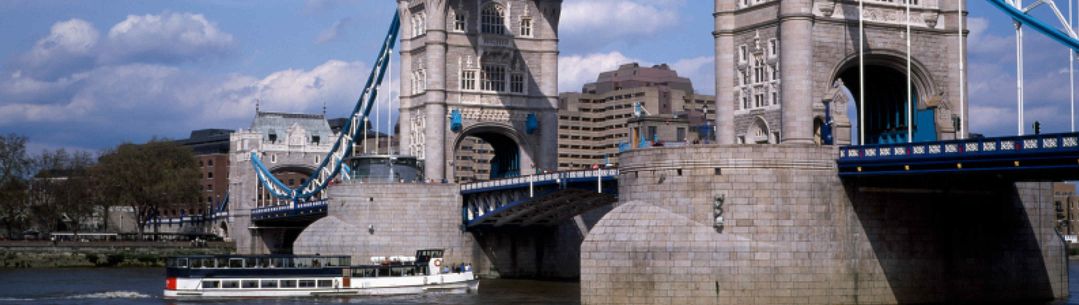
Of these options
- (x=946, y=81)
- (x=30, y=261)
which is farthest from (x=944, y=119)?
(x=30, y=261)

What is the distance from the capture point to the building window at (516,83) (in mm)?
123188

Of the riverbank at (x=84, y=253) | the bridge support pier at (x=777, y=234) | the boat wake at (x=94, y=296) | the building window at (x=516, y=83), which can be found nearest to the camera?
the bridge support pier at (x=777, y=234)

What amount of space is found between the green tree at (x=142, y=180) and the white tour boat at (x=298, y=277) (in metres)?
91.1

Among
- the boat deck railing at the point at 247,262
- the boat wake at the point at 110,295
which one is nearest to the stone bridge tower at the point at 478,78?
the boat deck railing at the point at 247,262

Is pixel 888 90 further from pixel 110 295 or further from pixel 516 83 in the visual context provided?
pixel 110 295

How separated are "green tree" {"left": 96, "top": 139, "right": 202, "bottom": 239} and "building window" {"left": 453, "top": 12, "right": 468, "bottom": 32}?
70110 mm

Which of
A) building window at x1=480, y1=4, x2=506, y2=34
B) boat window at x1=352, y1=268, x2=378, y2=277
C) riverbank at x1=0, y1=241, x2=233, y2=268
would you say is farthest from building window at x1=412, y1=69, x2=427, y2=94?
riverbank at x1=0, y1=241, x2=233, y2=268

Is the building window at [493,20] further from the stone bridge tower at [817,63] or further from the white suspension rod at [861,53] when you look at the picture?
the white suspension rod at [861,53]

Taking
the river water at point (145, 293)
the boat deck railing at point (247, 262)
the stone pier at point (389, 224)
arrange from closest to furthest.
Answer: the river water at point (145, 293) → the boat deck railing at point (247, 262) → the stone pier at point (389, 224)

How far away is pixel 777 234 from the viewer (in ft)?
228

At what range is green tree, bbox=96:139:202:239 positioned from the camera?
180m

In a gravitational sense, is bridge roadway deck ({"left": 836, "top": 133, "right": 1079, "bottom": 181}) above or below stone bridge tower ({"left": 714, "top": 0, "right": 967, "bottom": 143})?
below

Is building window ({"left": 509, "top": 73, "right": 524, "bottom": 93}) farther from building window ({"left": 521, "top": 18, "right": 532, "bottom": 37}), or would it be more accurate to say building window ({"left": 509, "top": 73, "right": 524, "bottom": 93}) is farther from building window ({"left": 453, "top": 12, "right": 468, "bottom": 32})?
building window ({"left": 453, "top": 12, "right": 468, "bottom": 32})

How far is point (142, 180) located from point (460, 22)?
72.2 meters
